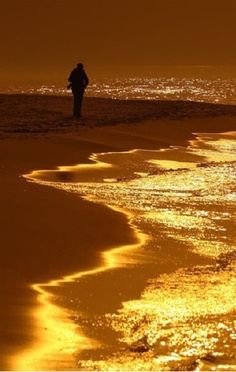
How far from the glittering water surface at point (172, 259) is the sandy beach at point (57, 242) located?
0.31 ft

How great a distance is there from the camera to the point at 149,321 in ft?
26.7

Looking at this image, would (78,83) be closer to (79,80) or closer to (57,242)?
(79,80)

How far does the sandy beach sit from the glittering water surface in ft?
0.31

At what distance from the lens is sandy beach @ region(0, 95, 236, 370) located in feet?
25.3

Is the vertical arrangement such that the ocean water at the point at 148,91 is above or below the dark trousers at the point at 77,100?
below

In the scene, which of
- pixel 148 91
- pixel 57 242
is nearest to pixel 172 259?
pixel 57 242

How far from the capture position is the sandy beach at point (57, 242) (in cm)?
772

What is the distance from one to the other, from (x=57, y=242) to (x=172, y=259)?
1.14m

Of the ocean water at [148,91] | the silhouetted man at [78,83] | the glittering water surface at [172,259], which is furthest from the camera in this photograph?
the ocean water at [148,91]

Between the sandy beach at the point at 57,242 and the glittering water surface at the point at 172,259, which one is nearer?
the glittering water surface at the point at 172,259

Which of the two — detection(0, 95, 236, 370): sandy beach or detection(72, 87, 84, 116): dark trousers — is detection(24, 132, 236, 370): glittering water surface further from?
detection(72, 87, 84, 116): dark trousers

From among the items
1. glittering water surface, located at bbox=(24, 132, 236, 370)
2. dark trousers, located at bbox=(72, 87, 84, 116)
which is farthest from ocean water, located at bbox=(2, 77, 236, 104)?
glittering water surface, located at bbox=(24, 132, 236, 370)

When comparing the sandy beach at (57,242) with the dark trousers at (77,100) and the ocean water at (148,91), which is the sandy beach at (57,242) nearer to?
the dark trousers at (77,100)

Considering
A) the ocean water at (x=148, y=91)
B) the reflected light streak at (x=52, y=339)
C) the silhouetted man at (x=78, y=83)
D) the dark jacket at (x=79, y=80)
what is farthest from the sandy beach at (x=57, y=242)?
the ocean water at (x=148, y=91)
